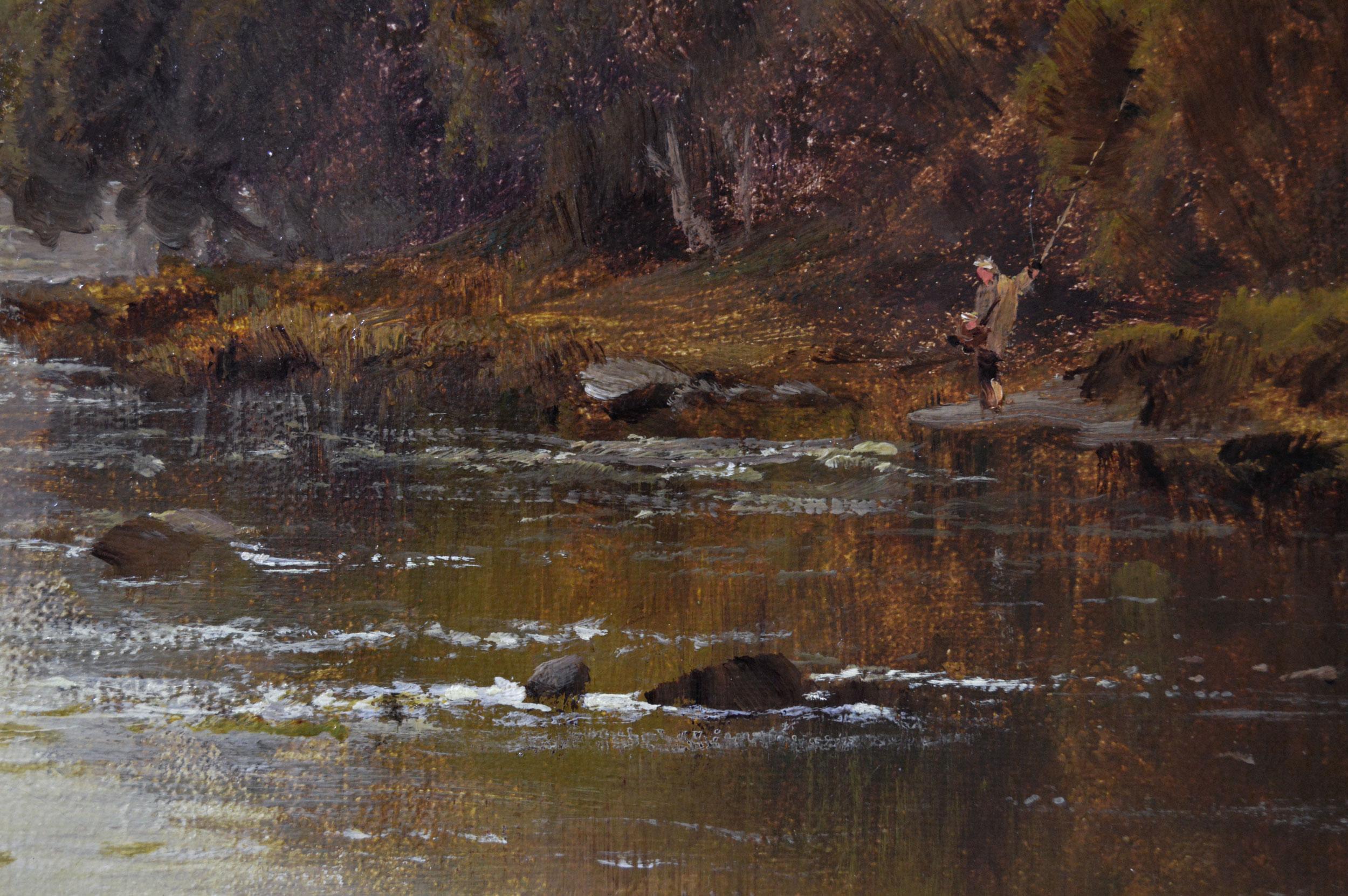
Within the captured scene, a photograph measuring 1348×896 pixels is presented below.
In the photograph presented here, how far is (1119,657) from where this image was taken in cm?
236

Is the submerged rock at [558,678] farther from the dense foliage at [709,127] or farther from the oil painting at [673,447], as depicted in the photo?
the dense foliage at [709,127]

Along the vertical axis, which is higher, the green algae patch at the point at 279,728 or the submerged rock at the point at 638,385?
the submerged rock at the point at 638,385

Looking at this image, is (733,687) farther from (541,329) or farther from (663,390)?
(541,329)

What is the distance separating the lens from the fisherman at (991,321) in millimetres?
2383

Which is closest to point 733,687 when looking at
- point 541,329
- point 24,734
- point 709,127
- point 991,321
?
point 541,329

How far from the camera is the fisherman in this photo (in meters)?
2.38

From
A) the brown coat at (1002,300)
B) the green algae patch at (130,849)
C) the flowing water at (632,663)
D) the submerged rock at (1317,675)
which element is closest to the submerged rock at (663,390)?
the flowing water at (632,663)

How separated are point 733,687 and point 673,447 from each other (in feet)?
2.02

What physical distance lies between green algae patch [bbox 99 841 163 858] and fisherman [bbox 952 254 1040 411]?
2310 millimetres

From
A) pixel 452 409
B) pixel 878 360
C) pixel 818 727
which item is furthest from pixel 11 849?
pixel 878 360

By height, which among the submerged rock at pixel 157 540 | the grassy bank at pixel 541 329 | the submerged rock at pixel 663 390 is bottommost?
the submerged rock at pixel 157 540

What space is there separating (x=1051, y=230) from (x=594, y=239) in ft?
3.79

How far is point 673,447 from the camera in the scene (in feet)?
7.95

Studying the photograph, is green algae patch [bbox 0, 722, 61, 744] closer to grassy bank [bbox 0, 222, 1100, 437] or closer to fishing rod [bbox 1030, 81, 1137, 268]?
grassy bank [bbox 0, 222, 1100, 437]
